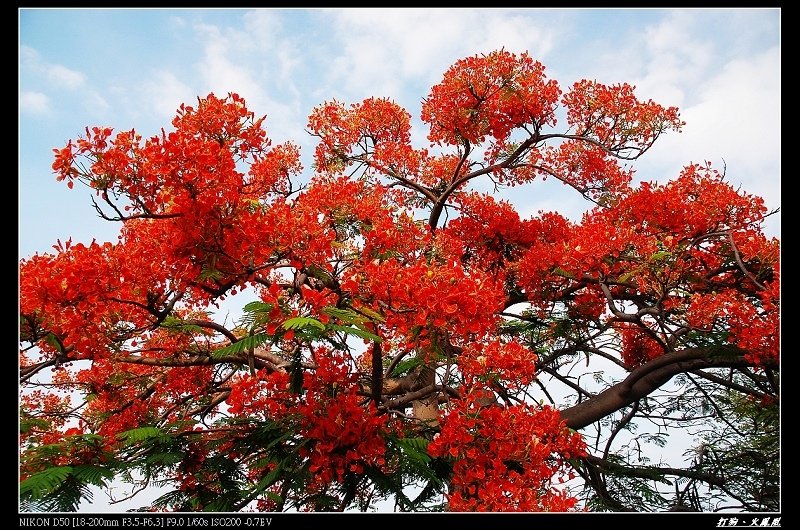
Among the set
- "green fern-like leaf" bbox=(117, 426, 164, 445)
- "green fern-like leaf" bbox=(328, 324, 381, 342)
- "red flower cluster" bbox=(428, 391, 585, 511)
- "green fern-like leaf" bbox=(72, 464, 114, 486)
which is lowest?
"red flower cluster" bbox=(428, 391, 585, 511)

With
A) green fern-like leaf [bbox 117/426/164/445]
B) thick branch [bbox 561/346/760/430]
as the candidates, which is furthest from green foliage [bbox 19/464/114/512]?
thick branch [bbox 561/346/760/430]

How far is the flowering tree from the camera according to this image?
4.04 meters

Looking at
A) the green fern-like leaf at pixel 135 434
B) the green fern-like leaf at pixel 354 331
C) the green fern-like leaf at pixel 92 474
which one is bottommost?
the green fern-like leaf at pixel 92 474

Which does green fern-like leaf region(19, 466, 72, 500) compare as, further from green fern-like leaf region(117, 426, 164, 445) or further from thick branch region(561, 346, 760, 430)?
thick branch region(561, 346, 760, 430)

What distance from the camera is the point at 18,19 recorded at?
391 cm

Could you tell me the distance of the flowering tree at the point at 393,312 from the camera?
4.04 metres

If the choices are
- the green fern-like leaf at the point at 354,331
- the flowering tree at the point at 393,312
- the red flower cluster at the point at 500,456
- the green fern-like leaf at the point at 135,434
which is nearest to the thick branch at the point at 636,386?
the flowering tree at the point at 393,312

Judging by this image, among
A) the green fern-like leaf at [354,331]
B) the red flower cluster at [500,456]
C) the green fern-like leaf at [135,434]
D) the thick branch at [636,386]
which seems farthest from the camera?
the thick branch at [636,386]

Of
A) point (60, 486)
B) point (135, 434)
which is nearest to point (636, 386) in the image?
point (135, 434)

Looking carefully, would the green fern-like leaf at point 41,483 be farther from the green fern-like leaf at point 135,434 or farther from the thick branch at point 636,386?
the thick branch at point 636,386

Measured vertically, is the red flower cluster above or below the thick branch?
below

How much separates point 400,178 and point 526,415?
3.78m

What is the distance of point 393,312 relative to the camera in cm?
405
